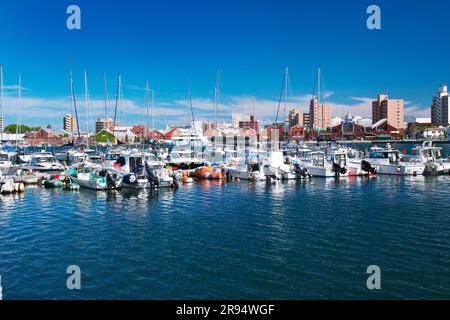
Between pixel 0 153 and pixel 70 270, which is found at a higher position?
pixel 0 153

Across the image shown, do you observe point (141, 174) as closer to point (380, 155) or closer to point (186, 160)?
point (186, 160)

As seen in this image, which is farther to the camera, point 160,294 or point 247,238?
point 247,238

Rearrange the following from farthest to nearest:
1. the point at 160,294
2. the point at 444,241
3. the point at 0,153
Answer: the point at 0,153 < the point at 444,241 < the point at 160,294

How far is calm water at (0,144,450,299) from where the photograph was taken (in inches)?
719

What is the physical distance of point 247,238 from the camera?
2591 cm

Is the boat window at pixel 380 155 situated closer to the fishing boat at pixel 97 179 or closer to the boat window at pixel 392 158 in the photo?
the boat window at pixel 392 158

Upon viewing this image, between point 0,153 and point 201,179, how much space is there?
4022cm

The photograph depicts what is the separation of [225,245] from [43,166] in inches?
1793

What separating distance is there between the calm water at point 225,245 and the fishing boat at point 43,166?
19.4m

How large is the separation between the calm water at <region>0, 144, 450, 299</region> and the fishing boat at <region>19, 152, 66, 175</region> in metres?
19.4

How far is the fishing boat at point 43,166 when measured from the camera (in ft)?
199

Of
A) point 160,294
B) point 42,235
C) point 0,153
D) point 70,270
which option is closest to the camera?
point 160,294
